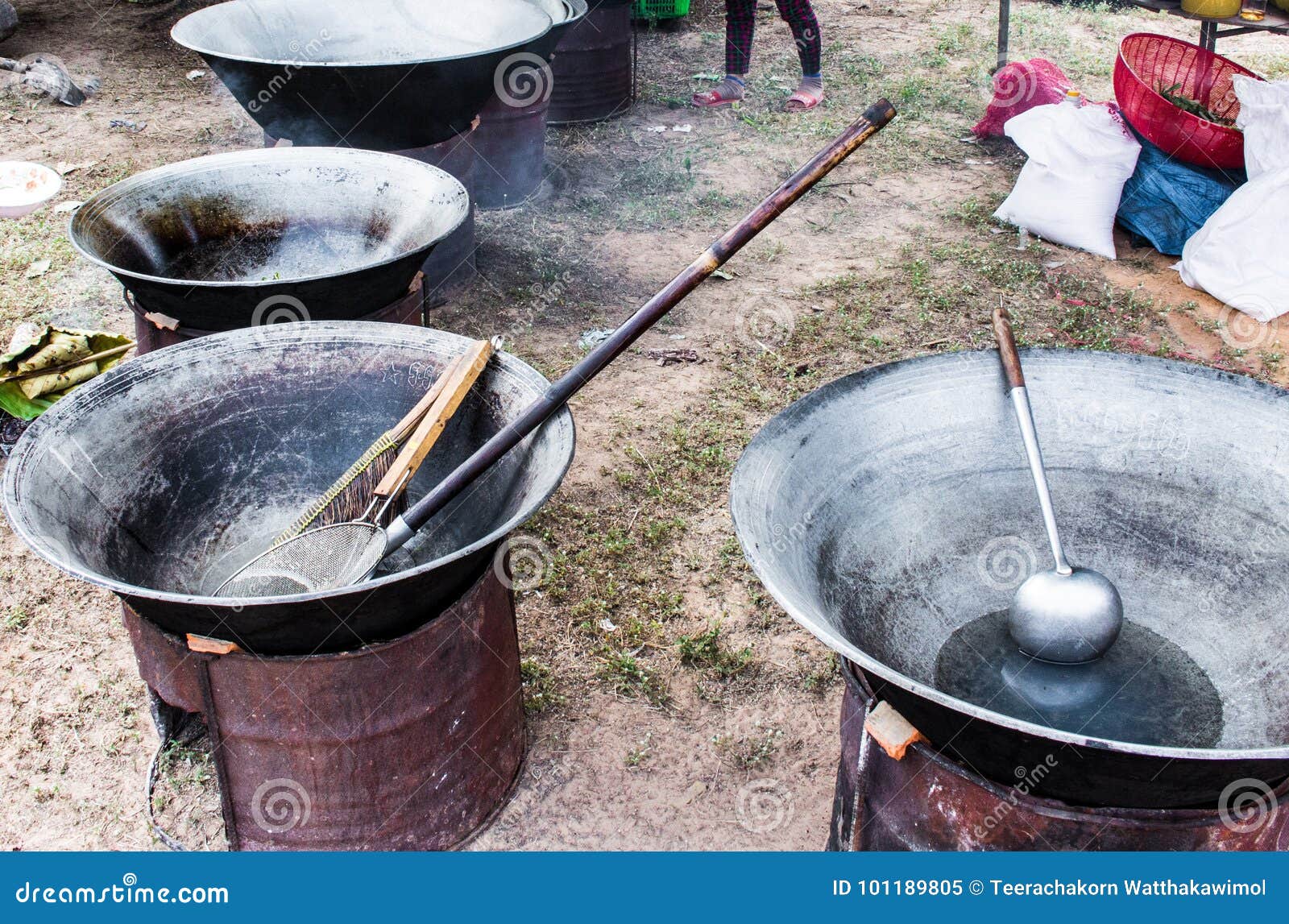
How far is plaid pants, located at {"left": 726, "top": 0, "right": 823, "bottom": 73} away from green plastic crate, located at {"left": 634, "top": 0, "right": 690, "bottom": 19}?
1.84m

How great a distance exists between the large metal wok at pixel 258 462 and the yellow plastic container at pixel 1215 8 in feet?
18.3

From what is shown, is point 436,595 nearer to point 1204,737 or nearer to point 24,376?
point 1204,737

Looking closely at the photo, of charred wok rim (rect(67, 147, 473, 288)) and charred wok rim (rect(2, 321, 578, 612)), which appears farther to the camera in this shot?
charred wok rim (rect(67, 147, 473, 288))

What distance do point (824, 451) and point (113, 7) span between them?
33.1 ft

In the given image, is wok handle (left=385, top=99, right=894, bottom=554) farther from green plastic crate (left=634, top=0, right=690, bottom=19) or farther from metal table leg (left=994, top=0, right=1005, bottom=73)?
green plastic crate (left=634, top=0, right=690, bottom=19)

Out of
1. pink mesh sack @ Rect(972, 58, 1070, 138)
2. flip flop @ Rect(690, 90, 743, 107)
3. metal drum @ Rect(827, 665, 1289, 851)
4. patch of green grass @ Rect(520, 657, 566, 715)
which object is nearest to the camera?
metal drum @ Rect(827, 665, 1289, 851)

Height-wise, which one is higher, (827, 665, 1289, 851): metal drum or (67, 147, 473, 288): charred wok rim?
(67, 147, 473, 288): charred wok rim

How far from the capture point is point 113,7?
31.6 ft

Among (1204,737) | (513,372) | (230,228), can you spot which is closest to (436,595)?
(513,372)

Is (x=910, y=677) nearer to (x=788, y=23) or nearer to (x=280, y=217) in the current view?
(x=280, y=217)

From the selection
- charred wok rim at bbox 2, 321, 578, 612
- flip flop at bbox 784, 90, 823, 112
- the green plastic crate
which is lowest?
flip flop at bbox 784, 90, 823, 112

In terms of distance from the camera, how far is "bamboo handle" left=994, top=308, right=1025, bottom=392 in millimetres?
2162

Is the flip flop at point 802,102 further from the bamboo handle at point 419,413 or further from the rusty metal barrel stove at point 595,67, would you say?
the bamboo handle at point 419,413

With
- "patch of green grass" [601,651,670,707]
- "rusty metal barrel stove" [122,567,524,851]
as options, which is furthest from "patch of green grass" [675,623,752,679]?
"rusty metal barrel stove" [122,567,524,851]
